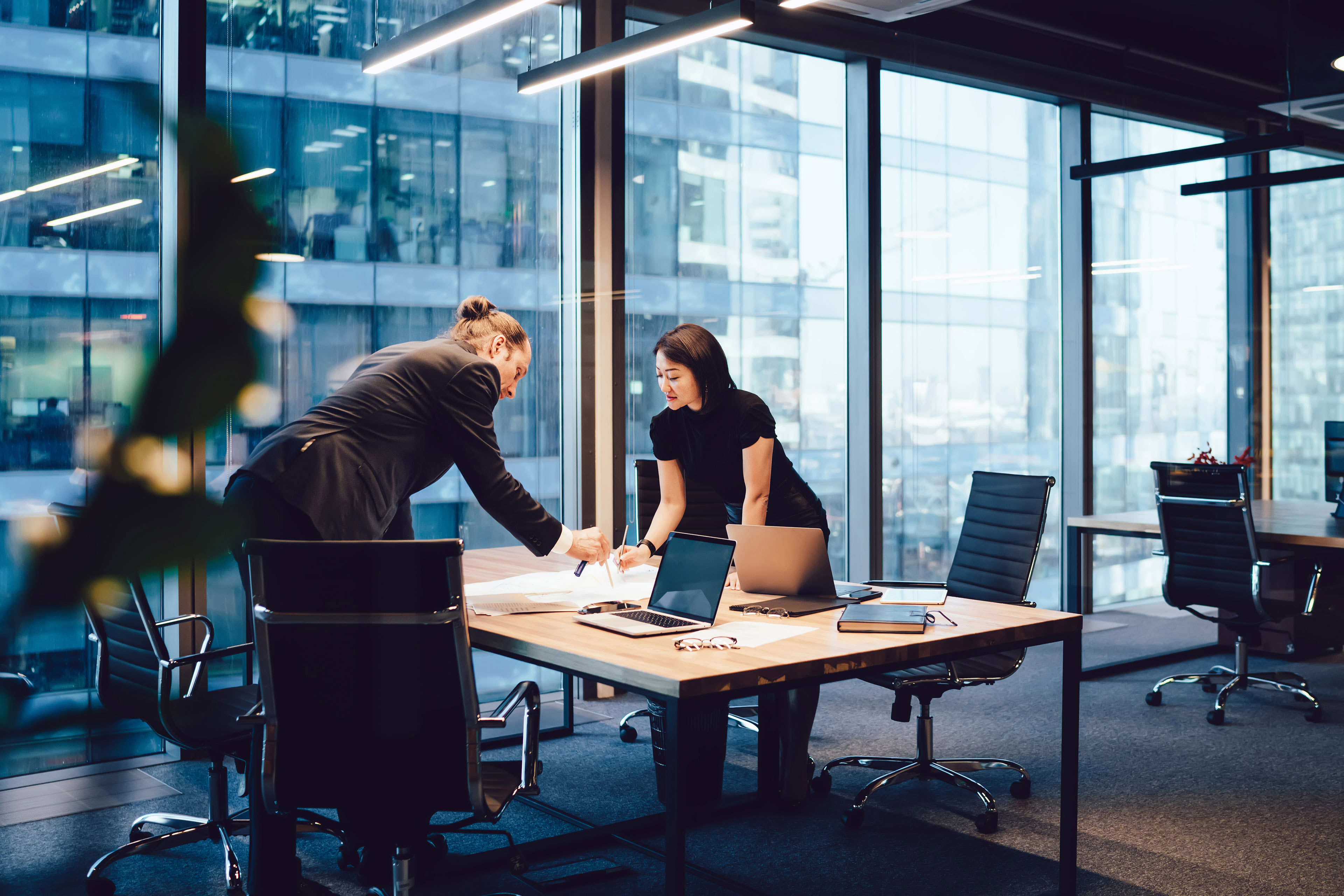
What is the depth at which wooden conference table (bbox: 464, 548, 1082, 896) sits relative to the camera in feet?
6.57

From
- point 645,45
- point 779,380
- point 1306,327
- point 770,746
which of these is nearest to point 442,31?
point 645,45

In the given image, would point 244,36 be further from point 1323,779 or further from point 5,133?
point 1323,779

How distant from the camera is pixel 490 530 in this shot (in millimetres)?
4723

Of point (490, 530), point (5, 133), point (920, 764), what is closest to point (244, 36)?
point (5, 133)

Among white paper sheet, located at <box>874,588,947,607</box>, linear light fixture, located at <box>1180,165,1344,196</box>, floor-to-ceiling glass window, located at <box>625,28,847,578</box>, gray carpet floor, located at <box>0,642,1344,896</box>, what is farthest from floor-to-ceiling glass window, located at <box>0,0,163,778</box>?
linear light fixture, located at <box>1180,165,1344,196</box>

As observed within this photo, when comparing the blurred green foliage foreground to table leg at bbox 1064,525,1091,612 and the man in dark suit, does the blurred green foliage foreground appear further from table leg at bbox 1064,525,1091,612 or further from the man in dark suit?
table leg at bbox 1064,525,1091,612

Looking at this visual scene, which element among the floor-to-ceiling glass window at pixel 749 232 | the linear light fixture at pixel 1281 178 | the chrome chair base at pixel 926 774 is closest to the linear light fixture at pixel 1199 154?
the linear light fixture at pixel 1281 178

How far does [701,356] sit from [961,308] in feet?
10.8

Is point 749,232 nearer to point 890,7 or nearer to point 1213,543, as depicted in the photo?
point 890,7

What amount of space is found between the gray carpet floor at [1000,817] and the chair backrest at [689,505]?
0.84 metres

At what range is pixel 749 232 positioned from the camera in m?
5.45

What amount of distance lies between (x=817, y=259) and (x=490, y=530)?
230cm

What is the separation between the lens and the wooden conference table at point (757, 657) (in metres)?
2.00

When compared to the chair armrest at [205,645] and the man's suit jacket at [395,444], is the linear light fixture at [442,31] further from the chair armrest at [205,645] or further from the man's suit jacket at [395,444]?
the chair armrest at [205,645]
